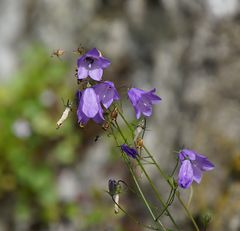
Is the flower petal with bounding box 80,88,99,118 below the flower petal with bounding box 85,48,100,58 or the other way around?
below

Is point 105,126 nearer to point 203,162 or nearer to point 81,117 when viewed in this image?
point 81,117

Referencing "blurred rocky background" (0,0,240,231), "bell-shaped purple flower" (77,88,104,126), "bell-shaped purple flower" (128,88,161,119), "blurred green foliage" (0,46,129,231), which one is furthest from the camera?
"blurred green foliage" (0,46,129,231)

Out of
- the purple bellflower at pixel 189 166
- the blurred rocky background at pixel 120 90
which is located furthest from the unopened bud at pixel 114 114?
the blurred rocky background at pixel 120 90

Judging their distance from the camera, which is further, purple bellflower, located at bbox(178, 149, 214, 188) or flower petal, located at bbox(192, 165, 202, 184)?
flower petal, located at bbox(192, 165, 202, 184)

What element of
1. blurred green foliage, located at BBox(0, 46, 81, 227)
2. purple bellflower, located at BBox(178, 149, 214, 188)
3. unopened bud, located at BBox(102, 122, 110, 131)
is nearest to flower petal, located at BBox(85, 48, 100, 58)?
unopened bud, located at BBox(102, 122, 110, 131)

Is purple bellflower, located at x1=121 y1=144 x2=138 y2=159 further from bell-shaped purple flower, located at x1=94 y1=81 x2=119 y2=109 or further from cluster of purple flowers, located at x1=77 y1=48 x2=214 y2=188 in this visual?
bell-shaped purple flower, located at x1=94 y1=81 x2=119 y2=109

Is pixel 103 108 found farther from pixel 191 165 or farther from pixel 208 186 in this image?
pixel 208 186

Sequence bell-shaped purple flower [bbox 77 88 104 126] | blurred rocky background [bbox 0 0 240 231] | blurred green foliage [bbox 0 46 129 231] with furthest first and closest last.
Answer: blurred green foliage [bbox 0 46 129 231] → blurred rocky background [bbox 0 0 240 231] → bell-shaped purple flower [bbox 77 88 104 126]

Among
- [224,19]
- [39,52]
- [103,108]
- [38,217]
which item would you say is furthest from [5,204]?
[103,108]
